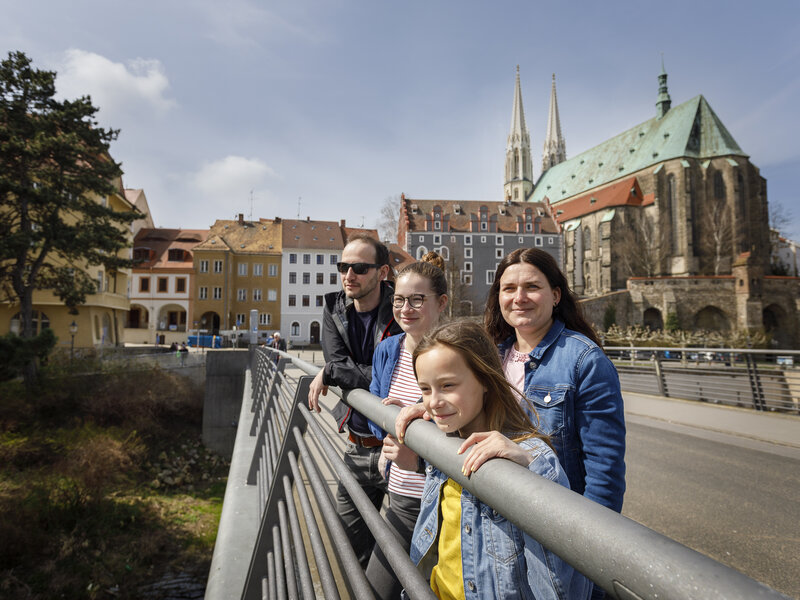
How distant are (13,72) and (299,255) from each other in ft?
110

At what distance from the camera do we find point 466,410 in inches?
65.6

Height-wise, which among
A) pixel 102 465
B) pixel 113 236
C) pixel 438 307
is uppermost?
pixel 113 236

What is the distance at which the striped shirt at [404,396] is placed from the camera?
2344 mm

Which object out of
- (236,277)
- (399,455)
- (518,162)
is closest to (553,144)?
(518,162)

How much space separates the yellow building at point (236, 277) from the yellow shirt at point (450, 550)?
161ft

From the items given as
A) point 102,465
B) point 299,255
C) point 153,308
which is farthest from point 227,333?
point 102,465

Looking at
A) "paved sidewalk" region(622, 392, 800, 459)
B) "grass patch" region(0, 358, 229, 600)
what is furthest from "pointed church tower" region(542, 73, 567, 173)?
"paved sidewalk" region(622, 392, 800, 459)

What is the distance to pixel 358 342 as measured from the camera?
338 centimetres

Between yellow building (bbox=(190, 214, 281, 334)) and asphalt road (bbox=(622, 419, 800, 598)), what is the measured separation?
4525 centimetres

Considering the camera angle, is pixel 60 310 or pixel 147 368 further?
pixel 60 310

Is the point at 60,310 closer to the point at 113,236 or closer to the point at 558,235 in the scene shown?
the point at 113,236

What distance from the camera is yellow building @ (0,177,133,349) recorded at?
28.5m

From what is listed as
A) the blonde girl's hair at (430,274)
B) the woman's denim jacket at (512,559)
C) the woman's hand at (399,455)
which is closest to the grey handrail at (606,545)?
the woman's denim jacket at (512,559)

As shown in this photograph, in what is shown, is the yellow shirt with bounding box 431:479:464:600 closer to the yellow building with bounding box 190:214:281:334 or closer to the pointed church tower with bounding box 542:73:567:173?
the yellow building with bounding box 190:214:281:334
